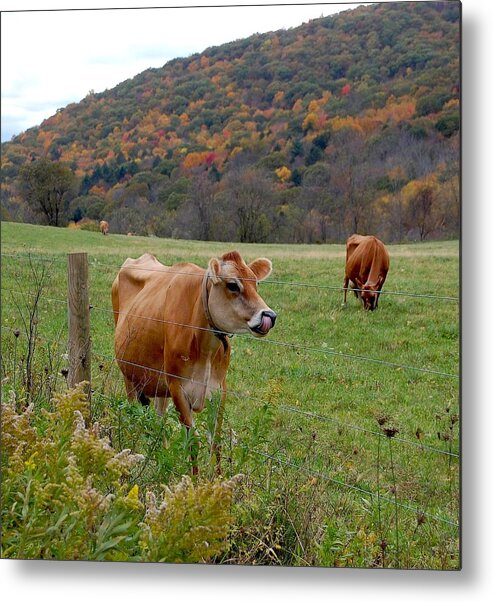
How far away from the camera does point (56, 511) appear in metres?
3.12

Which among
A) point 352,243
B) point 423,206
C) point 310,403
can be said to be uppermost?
point 423,206

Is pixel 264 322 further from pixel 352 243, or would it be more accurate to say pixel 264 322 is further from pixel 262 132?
pixel 352 243

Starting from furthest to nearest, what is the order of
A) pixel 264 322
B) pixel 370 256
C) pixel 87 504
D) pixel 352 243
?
pixel 370 256
pixel 352 243
pixel 264 322
pixel 87 504

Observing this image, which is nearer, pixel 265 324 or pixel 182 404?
pixel 265 324

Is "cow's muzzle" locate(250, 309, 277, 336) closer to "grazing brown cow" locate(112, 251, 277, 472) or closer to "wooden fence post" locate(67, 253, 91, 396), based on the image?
"grazing brown cow" locate(112, 251, 277, 472)

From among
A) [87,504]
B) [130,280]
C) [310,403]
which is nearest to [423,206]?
[310,403]

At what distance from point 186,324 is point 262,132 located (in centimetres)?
150

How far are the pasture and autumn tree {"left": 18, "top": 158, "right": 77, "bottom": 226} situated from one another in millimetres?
227

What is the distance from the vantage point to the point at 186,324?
13.9ft

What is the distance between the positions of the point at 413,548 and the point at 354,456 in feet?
3.85

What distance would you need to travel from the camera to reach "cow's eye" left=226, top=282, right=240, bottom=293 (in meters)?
3.86

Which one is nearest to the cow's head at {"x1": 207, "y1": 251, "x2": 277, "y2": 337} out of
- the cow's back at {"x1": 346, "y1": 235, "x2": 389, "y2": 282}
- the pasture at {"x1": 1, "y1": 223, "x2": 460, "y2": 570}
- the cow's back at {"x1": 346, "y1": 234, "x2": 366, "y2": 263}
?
the pasture at {"x1": 1, "y1": 223, "x2": 460, "y2": 570}

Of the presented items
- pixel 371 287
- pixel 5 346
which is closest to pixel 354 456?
pixel 5 346

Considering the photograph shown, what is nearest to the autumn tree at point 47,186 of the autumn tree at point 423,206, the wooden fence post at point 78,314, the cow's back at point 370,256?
the wooden fence post at point 78,314
